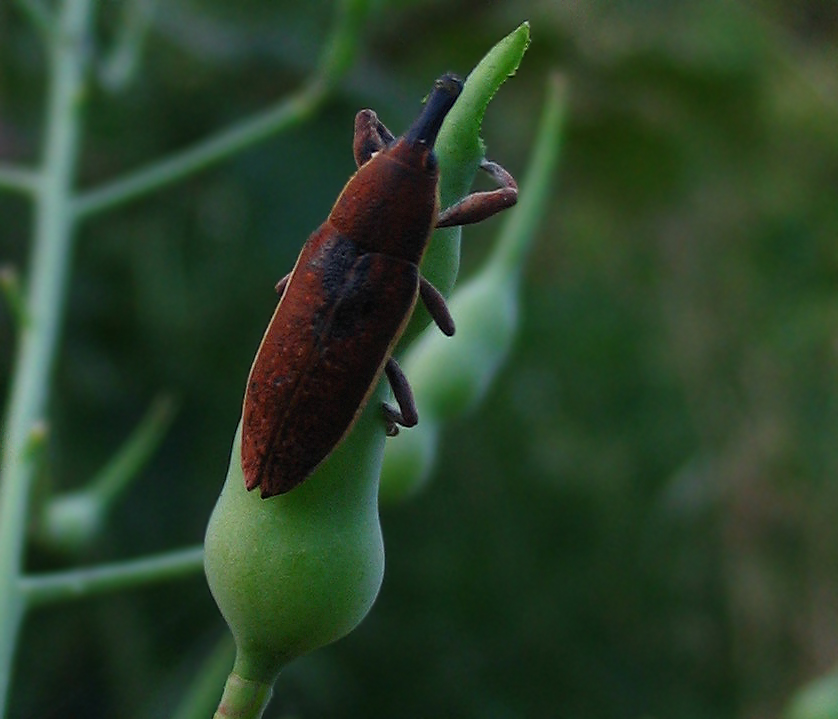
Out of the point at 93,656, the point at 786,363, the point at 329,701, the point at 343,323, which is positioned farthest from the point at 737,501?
the point at 343,323

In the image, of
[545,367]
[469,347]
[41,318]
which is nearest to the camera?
[469,347]

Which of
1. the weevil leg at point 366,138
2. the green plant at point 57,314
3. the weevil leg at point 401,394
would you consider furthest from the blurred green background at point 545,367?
the weevil leg at point 401,394

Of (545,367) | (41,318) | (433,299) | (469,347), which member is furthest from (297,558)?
(545,367)

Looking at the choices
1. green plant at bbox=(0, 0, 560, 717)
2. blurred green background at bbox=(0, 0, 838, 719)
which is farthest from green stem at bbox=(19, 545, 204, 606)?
blurred green background at bbox=(0, 0, 838, 719)

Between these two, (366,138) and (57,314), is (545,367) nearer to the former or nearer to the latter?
(57,314)

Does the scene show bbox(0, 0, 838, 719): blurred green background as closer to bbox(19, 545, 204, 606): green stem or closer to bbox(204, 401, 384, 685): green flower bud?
bbox(19, 545, 204, 606): green stem

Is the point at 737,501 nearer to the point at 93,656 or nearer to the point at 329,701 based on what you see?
the point at 329,701
